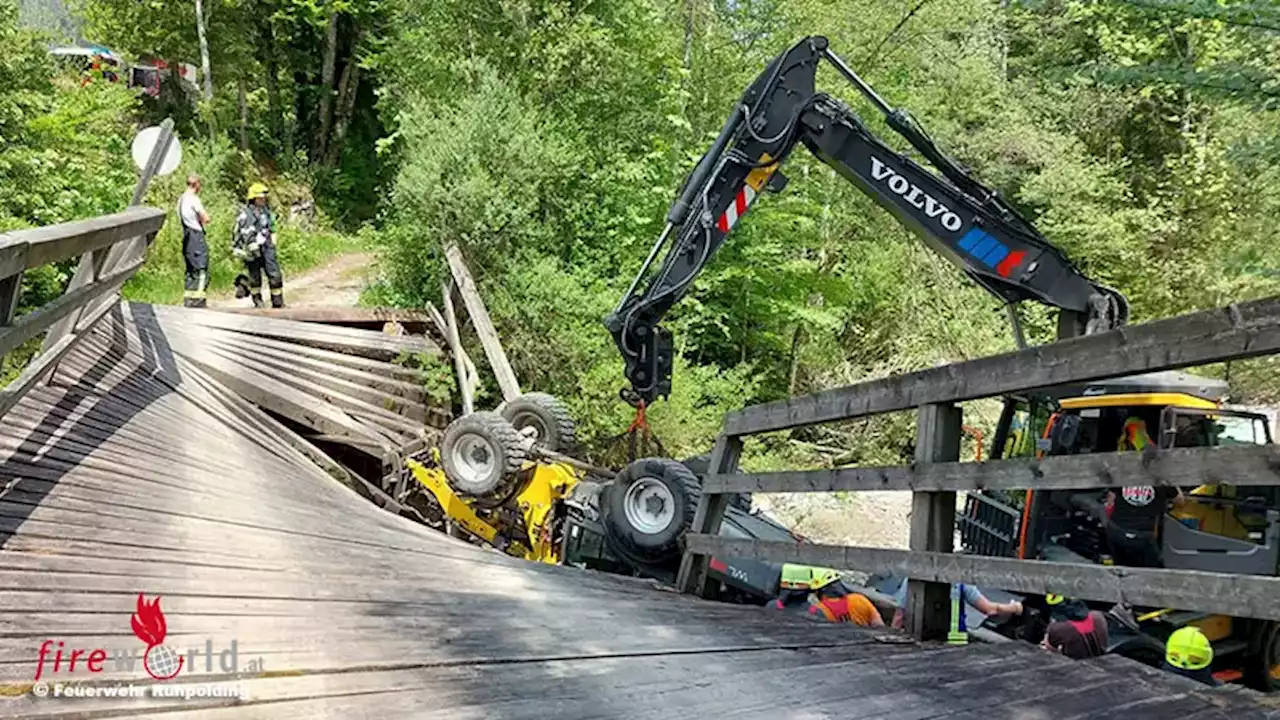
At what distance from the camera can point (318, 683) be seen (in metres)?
2.33

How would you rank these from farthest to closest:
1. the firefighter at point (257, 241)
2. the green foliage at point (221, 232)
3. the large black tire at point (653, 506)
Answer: the green foliage at point (221, 232) → the firefighter at point (257, 241) → the large black tire at point (653, 506)

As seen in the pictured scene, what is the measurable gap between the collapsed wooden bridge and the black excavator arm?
3.00 m

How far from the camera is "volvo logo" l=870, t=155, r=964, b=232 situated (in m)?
7.17

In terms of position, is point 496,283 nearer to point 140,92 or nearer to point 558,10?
point 558,10

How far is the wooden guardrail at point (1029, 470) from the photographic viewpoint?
89.0 inches

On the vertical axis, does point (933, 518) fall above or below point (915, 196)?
below

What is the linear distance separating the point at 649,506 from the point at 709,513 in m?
1.60

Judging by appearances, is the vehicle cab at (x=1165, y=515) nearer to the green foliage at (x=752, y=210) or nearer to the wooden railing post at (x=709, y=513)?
the wooden railing post at (x=709, y=513)

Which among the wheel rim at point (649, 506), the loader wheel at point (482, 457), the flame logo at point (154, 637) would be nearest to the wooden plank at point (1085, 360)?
the wheel rim at point (649, 506)

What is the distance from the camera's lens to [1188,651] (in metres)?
5.00

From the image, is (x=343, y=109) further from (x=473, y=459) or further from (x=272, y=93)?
(x=473, y=459)

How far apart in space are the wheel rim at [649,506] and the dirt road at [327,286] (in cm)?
1002

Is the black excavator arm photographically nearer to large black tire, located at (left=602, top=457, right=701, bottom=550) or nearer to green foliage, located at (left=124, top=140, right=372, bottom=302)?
large black tire, located at (left=602, top=457, right=701, bottom=550)

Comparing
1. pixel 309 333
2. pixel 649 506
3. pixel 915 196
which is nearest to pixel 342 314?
pixel 309 333
